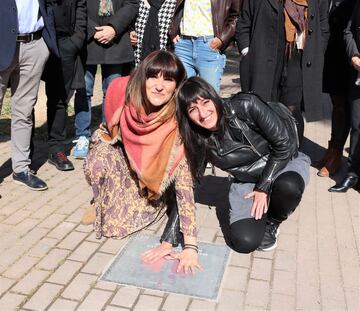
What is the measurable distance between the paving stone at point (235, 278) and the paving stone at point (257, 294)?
0.05m

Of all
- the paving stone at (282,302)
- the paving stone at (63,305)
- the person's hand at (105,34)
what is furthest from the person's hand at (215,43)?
the paving stone at (63,305)

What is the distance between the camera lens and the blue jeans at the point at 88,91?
15.4ft

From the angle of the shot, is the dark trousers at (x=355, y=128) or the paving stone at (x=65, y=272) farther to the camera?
the dark trousers at (x=355, y=128)

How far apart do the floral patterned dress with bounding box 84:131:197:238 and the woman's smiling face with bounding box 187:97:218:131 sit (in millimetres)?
704

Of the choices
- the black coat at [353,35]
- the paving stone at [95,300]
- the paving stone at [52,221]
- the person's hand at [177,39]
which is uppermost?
the black coat at [353,35]

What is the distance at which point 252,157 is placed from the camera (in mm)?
3225

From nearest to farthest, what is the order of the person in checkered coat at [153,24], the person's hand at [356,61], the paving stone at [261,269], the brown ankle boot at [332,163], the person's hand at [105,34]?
the paving stone at [261,269] → the person's hand at [356,61] → the person in checkered coat at [153,24] → the person's hand at [105,34] → the brown ankle boot at [332,163]

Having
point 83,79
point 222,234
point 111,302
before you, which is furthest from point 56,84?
point 111,302

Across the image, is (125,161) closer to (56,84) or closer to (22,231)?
(22,231)

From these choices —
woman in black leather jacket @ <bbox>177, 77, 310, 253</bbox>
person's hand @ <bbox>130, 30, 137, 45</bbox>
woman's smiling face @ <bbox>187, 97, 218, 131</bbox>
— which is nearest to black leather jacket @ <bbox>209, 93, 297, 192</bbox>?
woman in black leather jacket @ <bbox>177, 77, 310, 253</bbox>

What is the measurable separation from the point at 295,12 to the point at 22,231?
8.93 ft

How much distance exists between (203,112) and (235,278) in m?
0.99

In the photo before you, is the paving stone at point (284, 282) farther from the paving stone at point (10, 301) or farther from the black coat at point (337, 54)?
the black coat at point (337, 54)

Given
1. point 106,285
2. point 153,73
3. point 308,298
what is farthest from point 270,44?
point 106,285
